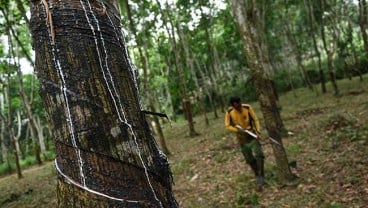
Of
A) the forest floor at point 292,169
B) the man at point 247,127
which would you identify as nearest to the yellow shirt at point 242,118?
the man at point 247,127

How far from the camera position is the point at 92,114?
149cm

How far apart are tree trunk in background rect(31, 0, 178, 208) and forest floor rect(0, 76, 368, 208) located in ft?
16.3

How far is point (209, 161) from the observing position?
37.0 ft

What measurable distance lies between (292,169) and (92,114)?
24.5 ft

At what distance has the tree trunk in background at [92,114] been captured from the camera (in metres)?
1.47

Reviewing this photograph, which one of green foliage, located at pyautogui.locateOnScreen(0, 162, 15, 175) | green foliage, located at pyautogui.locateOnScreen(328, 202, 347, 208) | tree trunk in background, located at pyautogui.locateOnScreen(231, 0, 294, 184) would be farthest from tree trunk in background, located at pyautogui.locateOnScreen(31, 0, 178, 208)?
green foliage, located at pyautogui.locateOnScreen(0, 162, 15, 175)

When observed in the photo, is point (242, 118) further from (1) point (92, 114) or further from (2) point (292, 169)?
(1) point (92, 114)

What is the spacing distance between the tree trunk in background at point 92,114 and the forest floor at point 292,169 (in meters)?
4.96

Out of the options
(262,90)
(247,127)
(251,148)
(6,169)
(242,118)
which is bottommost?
(6,169)

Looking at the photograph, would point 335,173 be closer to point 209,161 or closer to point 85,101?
point 209,161

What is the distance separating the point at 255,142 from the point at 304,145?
3.12 metres

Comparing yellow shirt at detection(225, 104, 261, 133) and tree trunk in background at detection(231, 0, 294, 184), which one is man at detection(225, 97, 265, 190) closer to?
yellow shirt at detection(225, 104, 261, 133)

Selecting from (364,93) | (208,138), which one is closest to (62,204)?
(208,138)

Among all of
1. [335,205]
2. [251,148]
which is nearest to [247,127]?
[251,148]
